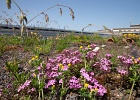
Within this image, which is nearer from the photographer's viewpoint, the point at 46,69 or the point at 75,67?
the point at 46,69

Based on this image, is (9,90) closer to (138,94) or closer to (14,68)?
(14,68)

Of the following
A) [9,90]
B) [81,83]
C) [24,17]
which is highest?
[24,17]

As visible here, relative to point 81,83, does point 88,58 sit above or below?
above

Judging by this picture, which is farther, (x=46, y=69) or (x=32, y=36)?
(x=32, y=36)

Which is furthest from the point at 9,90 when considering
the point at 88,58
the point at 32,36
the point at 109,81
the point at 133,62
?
the point at 32,36

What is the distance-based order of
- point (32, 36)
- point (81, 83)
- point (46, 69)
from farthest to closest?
1. point (32, 36)
2. point (46, 69)
3. point (81, 83)

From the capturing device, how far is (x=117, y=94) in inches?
138

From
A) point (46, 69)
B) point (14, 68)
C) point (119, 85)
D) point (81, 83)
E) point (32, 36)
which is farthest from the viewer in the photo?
point (32, 36)

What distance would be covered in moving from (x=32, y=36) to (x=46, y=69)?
7.28 metres

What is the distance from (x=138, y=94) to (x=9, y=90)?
2108mm

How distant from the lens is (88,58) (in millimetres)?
3924

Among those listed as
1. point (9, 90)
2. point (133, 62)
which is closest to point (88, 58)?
point (133, 62)

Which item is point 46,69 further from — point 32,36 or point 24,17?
point 32,36

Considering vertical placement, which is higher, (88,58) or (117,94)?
(88,58)
